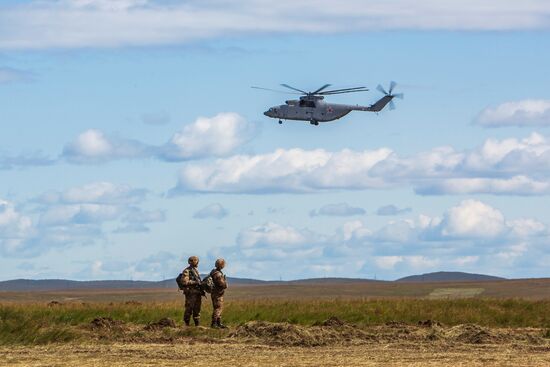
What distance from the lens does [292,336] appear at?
27.9 metres

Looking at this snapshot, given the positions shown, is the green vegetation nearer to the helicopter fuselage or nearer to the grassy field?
the grassy field

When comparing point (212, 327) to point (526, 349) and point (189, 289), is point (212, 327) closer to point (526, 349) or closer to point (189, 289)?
point (189, 289)

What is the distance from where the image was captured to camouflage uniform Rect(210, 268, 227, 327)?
31.6 m

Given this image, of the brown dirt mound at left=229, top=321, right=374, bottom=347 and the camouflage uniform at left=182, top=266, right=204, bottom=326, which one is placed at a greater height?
the camouflage uniform at left=182, top=266, right=204, bottom=326

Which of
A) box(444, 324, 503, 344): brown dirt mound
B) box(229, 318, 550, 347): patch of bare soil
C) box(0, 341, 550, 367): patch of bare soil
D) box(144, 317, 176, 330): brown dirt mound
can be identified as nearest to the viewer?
box(0, 341, 550, 367): patch of bare soil

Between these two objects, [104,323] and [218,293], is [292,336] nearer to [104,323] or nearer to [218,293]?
[218,293]

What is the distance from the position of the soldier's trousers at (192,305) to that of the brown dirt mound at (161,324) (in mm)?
387

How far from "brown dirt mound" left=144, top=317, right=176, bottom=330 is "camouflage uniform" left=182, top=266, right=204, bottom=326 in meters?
0.51

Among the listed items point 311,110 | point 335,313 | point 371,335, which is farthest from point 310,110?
point 371,335

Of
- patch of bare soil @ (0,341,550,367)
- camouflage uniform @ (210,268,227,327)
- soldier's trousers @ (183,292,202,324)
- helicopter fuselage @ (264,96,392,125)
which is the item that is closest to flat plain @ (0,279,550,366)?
patch of bare soil @ (0,341,550,367)

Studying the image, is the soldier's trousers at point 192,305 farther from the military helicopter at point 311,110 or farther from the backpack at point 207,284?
the military helicopter at point 311,110

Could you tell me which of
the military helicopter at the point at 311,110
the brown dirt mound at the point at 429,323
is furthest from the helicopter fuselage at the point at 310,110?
the brown dirt mound at the point at 429,323

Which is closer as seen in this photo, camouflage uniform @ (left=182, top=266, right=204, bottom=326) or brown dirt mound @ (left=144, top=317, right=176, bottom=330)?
brown dirt mound @ (left=144, top=317, right=176, bottom=330)

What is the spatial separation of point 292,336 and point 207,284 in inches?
177
